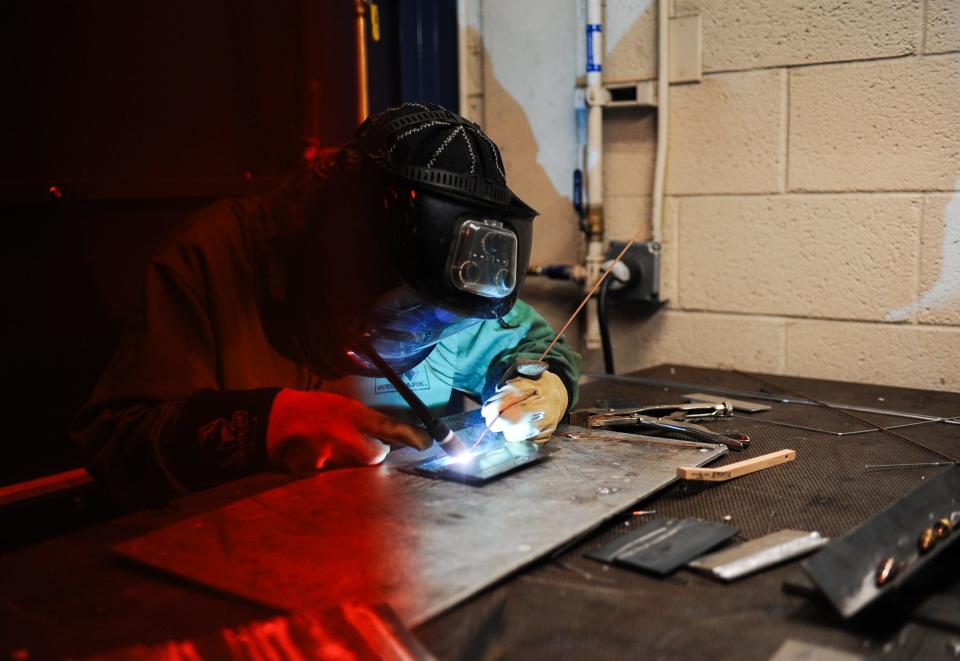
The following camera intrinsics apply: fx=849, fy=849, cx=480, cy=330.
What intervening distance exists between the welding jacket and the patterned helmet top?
217mm

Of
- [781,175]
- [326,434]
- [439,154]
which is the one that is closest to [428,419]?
[326,434]

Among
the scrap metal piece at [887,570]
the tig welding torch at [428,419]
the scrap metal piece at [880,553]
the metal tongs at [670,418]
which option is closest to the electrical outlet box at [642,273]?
the metal tongs at [670,418]

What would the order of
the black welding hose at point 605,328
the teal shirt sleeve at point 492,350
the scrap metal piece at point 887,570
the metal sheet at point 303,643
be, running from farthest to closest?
the black welding hose at point 605,328 < the teal shirt sleeve at point 492,350 < the scrap metal piece at point 887,570 < the metal sheet at point 303,643

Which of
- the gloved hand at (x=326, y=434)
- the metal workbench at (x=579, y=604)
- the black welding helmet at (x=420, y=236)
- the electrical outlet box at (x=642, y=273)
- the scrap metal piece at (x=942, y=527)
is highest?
the black welding helmet at (x=420, y=236)

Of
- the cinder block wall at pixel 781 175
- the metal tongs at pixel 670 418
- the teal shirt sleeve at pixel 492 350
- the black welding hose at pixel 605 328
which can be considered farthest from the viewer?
the black welding hose at pixel 605 328

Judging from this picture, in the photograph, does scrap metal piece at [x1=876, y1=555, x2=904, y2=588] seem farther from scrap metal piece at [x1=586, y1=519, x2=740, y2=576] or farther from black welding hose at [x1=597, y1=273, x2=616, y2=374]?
black welding hose at [x1=597, y1=273, x2=616, y2=374]

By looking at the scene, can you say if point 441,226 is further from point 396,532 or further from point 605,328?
point 605,328

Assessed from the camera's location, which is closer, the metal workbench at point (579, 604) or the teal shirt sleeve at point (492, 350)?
the metal workbench at point (579, 604)

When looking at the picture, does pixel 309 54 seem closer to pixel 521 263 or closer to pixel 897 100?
pixel 521 263

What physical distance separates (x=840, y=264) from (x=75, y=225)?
1852 mm

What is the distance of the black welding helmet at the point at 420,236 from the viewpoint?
125 centimetres

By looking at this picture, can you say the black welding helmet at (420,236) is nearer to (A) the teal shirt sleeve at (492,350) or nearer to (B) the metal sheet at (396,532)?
(B) the metal sheet at (396,532)

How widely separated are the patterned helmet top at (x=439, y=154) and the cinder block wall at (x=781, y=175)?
112 cm

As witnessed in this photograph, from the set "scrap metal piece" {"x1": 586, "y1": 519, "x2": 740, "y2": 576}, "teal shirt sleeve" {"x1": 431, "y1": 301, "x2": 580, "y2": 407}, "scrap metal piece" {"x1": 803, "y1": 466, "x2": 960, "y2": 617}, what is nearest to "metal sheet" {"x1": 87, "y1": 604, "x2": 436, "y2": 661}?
"scrap metal piece" {"x1": 586, "y1": 519, "x2": 740, "y2": 576}
